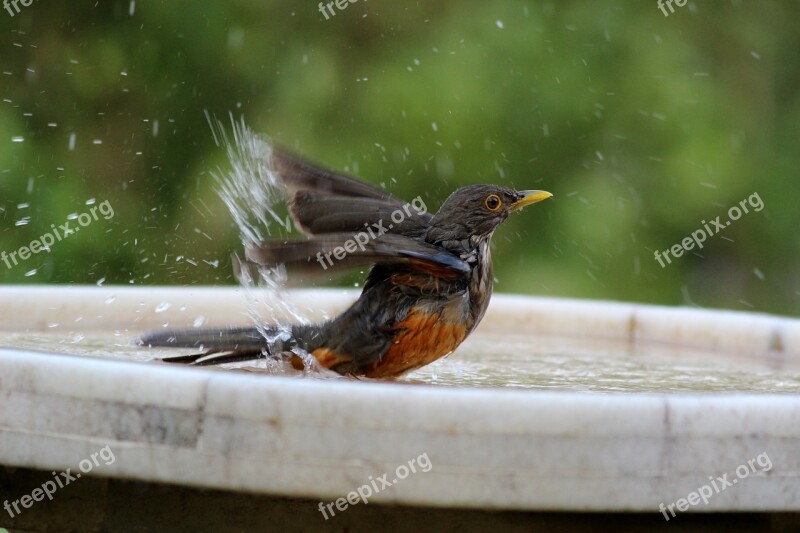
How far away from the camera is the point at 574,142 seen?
894 centimetres

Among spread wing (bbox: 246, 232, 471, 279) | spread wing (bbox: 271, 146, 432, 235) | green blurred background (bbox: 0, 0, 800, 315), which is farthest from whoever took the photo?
green blurred background (bbox: 0, 0, 800, 315)

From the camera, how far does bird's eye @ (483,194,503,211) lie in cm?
361

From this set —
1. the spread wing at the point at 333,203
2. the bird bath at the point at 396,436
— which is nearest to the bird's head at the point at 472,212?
the spread wing at the point at 333,203

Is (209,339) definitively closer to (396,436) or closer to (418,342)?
(418,342)

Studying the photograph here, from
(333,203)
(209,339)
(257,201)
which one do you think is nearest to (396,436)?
(209,339)

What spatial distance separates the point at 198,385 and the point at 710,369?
2326 mm

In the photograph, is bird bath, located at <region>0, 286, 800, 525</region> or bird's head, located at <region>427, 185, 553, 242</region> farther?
bird's head, located at <region>427, 185, 553, 242</region>

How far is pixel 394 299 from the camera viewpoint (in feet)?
10.9

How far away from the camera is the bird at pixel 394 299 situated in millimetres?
3252

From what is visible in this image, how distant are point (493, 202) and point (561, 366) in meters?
0.59

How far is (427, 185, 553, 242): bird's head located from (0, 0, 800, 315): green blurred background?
4751mm

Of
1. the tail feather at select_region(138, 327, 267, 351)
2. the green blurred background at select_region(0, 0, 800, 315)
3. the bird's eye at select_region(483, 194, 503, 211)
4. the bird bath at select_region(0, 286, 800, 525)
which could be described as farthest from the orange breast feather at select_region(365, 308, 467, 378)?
the green blurred background at select_region(0, 0, 800, 315)

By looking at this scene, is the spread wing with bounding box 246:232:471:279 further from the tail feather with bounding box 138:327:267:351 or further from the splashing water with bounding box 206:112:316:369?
the splashing water with bounding box 206:112:316:369

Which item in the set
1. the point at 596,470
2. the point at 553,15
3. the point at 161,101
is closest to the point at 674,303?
the point at 553,15
